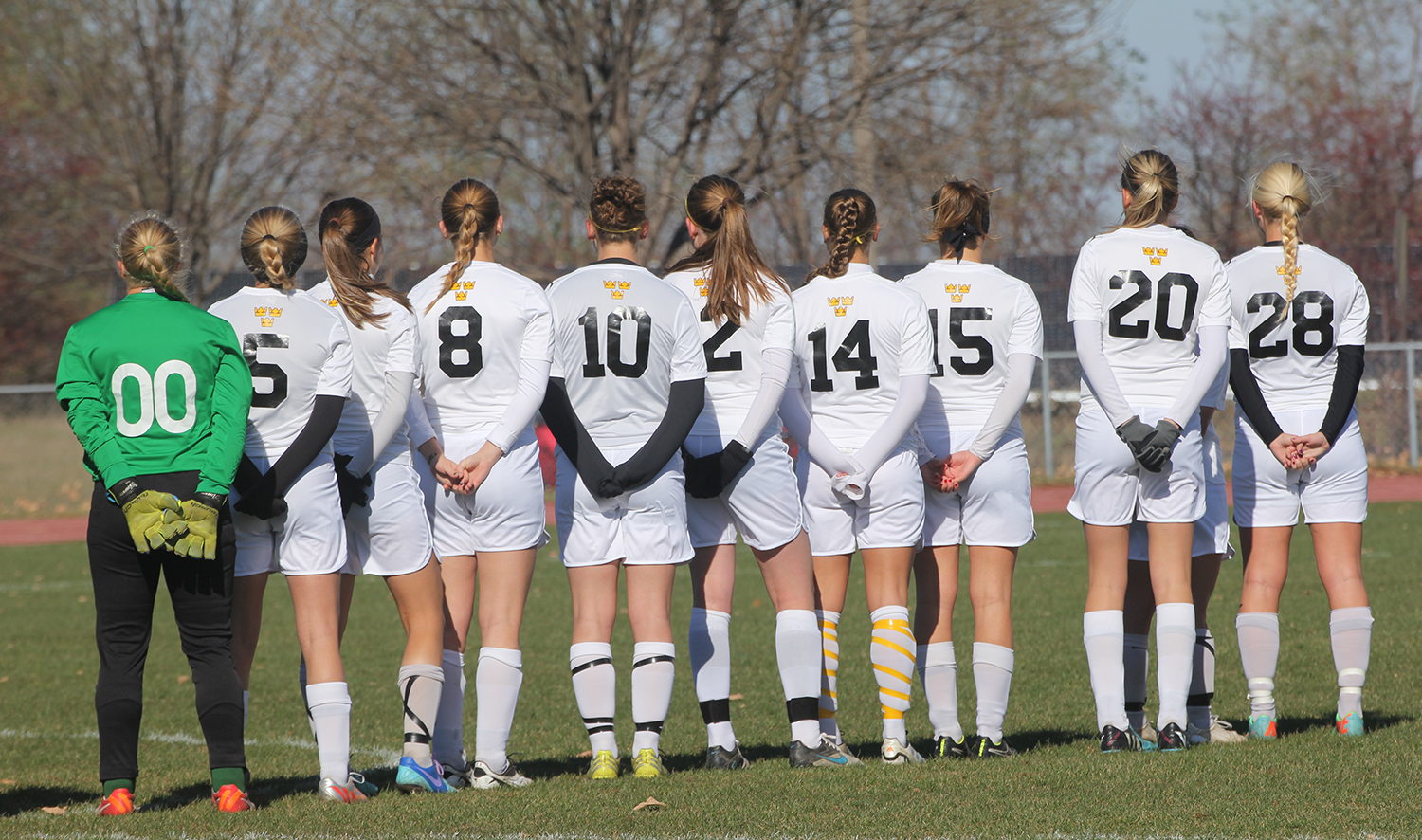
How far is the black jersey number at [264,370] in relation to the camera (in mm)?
4938

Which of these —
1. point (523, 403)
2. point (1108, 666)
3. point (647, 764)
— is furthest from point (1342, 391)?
point (523, 403)

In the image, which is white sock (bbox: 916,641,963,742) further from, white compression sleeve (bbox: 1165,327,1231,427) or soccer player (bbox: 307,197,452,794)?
soccer player (bbox: 307,197,452,794)

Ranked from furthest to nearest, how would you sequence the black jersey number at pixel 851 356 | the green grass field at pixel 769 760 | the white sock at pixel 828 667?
the white sock at pixel 828 667, the black jersey number at pixel 851 356, the green grass field at pixel 769 760

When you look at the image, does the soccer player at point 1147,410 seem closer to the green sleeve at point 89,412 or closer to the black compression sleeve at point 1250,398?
the black compression sleeve at point 1250,398

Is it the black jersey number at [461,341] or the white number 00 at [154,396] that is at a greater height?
the black jersey number at [461,341]

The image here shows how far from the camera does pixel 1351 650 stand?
5.66 m

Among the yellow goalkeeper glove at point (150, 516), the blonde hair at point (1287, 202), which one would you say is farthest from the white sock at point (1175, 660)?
the yellow goalkeeper glove at point (150, 516)

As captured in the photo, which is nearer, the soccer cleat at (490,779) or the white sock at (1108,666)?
the soccer cleat at (490,779)

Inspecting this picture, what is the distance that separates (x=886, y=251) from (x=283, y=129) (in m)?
11.8

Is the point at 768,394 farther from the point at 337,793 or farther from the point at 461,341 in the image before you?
the point at 337,793

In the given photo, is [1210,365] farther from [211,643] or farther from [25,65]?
[25,65]

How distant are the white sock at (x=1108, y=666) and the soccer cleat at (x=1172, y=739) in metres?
0.14

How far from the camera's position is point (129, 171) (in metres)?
24.6

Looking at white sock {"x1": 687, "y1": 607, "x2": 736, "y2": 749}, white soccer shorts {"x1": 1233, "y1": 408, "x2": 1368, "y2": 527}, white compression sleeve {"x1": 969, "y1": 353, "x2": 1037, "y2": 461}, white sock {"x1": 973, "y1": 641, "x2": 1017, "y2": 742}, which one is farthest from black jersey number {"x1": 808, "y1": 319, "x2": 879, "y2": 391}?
white soccer shorts {"x1": 1233, "y1": 408, "x2": 1368, "y2": 527}
